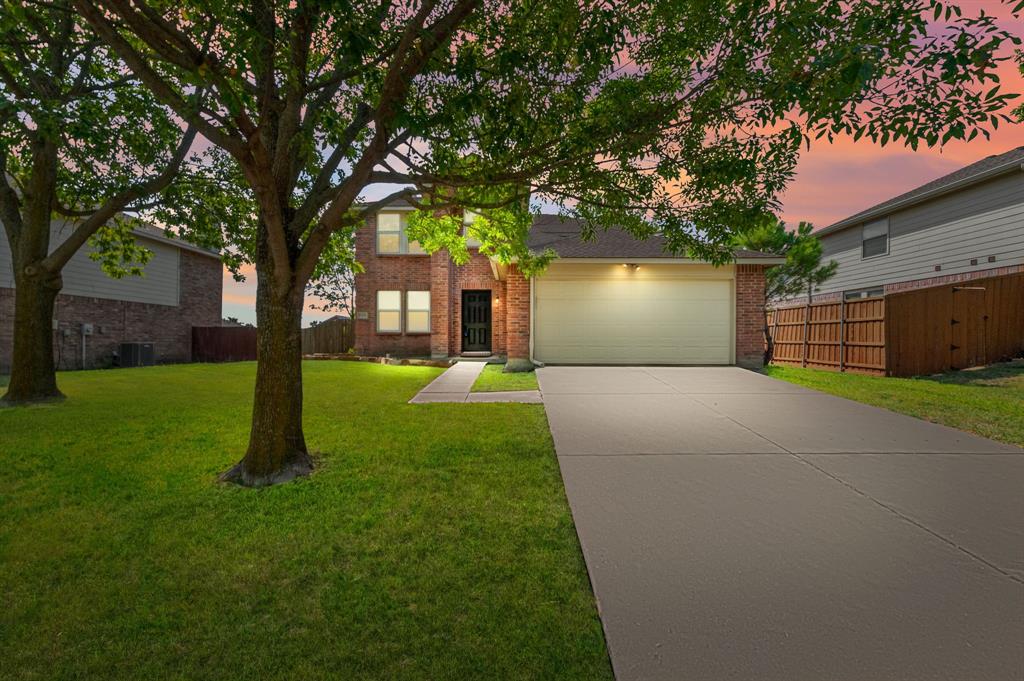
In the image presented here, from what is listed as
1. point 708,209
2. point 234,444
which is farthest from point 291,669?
point 708,209

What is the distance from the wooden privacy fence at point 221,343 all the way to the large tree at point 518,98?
16.1 meters

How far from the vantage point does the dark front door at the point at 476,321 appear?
51.5ft

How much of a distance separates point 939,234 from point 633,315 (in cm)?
1028

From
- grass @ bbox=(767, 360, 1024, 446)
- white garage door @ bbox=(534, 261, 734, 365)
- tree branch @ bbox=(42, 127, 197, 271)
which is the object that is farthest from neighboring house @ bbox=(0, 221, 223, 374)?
grass @ bbox=(767, 360, 1024, 446)

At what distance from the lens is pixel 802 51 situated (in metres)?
3.60

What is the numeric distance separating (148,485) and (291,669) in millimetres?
3116

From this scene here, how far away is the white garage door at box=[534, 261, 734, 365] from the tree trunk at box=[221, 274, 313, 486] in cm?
846

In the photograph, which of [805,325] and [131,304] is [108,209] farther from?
[805,325]

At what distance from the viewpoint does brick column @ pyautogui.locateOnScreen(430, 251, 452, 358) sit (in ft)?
50.3

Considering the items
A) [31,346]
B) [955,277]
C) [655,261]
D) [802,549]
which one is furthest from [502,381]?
[955,277]

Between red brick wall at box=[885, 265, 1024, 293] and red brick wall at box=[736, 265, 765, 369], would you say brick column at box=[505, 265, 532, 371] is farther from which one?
red brick wall at box=[885, 265, 1024, 293]

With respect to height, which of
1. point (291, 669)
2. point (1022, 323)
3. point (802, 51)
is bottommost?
point (291, 669)

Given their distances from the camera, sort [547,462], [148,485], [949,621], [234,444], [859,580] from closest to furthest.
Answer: [949,621] < [859,580] < [148,485] < [547,462] < [234,444]

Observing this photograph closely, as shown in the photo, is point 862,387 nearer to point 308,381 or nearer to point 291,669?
point 291,669
